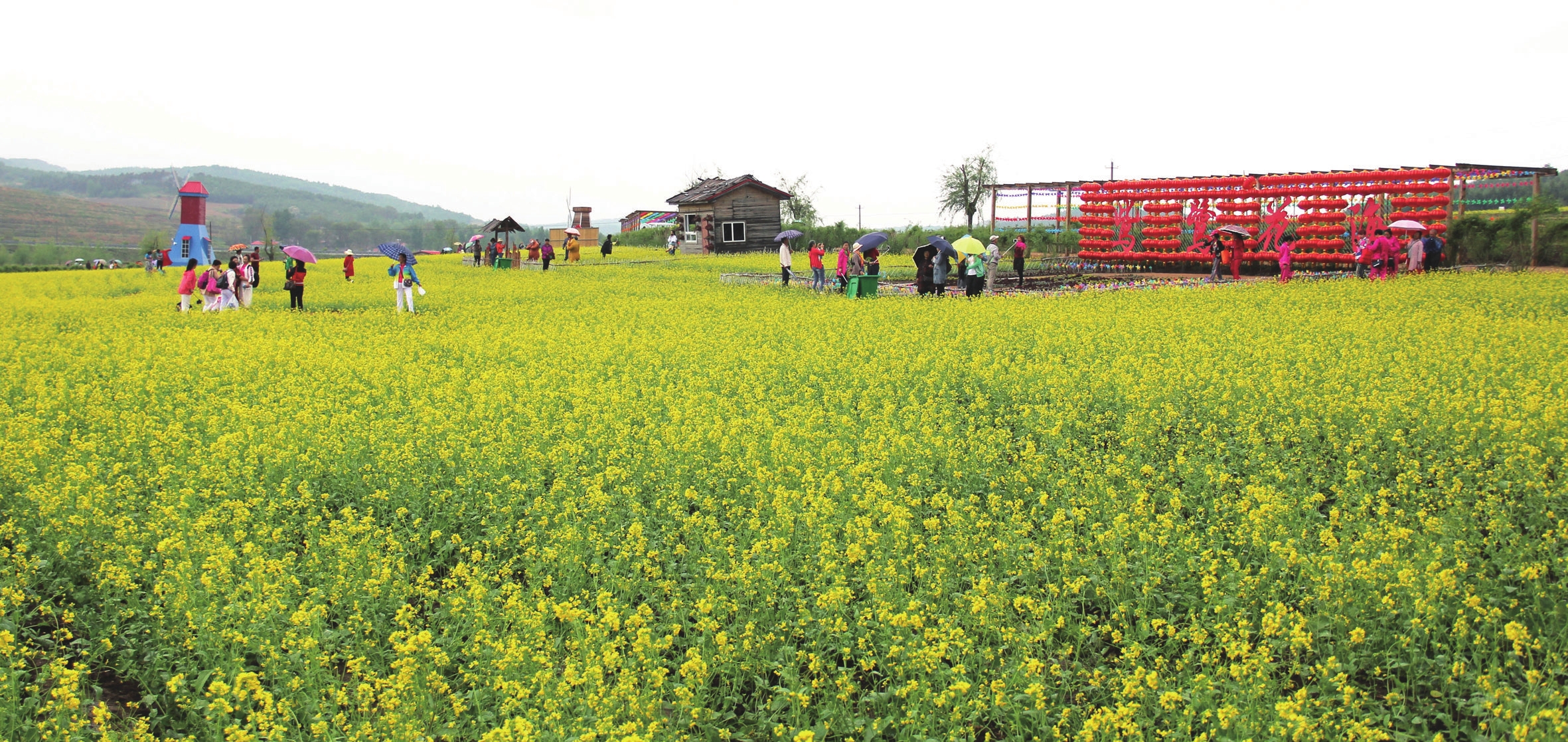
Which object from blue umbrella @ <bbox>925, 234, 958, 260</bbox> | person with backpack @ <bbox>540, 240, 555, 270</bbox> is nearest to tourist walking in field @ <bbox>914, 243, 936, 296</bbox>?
blue umbrella @ <bbox>925, 234, 958, 260</bbox>

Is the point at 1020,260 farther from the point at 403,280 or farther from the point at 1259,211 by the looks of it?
the point at 403,280

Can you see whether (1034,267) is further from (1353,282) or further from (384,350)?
(384,350)

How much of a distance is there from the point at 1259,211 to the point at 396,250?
28081 mm

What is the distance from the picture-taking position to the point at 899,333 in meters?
15.5

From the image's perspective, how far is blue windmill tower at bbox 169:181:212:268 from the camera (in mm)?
46244

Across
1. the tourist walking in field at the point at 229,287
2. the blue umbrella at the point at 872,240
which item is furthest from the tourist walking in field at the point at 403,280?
the blue umbrella at the point at 872,240

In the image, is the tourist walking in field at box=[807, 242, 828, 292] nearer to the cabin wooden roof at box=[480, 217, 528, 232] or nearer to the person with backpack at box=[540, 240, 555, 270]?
the person with backpack at box=[540, 240, 555, 270]

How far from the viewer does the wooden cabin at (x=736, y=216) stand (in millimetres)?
52719

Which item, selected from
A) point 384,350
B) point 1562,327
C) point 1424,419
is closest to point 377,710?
point 1424,419

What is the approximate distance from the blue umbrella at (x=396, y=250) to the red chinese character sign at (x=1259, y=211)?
25.5 metres

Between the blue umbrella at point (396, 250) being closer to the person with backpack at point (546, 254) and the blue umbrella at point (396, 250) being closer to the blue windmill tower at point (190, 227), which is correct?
the person with backpack at point (546, 254)

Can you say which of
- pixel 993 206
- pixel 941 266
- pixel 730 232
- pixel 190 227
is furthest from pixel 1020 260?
pixel 190 227

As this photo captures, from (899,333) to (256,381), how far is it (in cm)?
953

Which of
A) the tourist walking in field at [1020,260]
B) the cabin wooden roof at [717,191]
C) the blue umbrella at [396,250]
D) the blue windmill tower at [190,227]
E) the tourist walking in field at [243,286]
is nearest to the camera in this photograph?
the tourist walking in field at [243,286]
